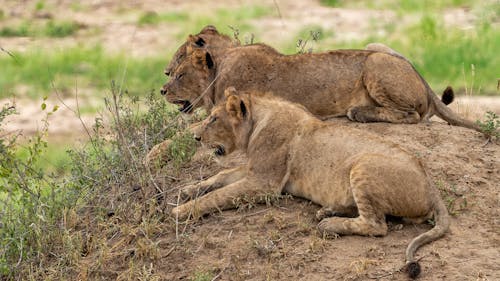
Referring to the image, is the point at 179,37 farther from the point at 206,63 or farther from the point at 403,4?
the point at 206,63

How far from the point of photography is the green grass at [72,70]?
15836 millimetres

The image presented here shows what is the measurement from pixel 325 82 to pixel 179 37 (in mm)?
8685

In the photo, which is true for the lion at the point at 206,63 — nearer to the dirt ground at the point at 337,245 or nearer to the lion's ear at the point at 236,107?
the lion's ear at the point at 236,107

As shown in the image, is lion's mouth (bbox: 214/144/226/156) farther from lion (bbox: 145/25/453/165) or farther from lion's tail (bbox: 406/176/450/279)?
lion's tail (bbox: 406/176/450/279)

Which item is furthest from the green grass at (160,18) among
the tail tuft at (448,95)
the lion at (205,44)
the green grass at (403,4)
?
the tail tuft at (448,95)

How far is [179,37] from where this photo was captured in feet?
57.1

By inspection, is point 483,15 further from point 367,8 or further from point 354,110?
point 354,110

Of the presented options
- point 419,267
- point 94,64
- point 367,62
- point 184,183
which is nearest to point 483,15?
point 94,64

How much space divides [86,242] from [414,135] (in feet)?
8.85

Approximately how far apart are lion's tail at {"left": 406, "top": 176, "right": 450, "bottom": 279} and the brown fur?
182 centimetres

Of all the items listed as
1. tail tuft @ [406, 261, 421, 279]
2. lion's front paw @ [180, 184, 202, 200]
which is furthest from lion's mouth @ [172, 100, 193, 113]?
tail tuft @ [406, 261, 421, 279]

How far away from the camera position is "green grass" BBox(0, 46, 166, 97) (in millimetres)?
15836

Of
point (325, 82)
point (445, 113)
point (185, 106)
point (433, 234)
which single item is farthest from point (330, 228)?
point (185, 106)

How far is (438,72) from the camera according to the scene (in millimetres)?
15391
